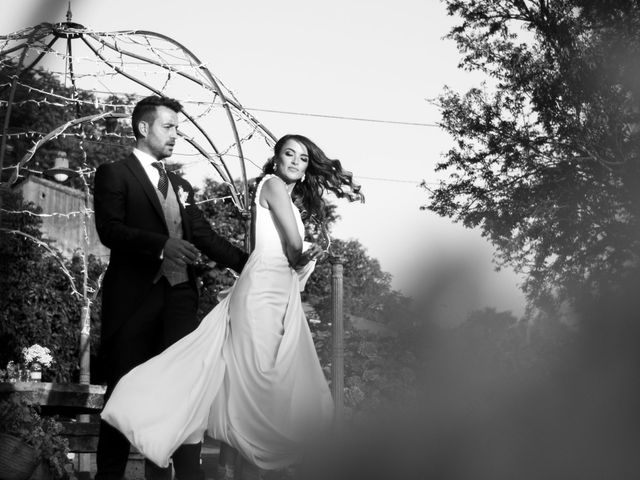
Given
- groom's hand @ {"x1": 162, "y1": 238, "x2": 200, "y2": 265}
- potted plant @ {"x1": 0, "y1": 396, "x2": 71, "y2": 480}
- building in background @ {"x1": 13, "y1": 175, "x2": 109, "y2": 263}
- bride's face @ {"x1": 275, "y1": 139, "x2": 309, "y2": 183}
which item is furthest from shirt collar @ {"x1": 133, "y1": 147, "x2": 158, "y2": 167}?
building in background @ {"x1": 13, "y1": 175, "x2": 109, "y2": 263}

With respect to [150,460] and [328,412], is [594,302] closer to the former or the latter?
[328,412]

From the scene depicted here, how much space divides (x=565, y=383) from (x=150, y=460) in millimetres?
1846

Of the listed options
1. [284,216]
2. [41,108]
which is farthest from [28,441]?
[41,108]

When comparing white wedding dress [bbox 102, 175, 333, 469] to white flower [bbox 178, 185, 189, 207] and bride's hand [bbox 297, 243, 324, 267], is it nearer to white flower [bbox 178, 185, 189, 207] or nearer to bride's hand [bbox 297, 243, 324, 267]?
bride's hand [bbox 297, 243, 324, 267]

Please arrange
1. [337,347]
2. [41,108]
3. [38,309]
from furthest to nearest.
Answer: [38,309] → [41,108] → [337,347]

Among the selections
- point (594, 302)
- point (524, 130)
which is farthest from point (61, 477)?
point (524, 130)

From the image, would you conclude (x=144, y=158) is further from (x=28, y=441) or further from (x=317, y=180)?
(x=28, y=441)

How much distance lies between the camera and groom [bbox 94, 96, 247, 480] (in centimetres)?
404

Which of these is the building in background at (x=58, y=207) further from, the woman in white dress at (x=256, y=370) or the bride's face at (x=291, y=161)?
the woman in white dress at (x=256, y=370)

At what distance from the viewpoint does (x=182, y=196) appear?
4516mm

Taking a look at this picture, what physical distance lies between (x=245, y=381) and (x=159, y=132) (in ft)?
4.02

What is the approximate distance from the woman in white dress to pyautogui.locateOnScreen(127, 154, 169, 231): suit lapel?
1.72 ft

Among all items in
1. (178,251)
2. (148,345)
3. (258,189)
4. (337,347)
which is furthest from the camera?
(337,347)

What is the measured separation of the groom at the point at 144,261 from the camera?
4.04m
